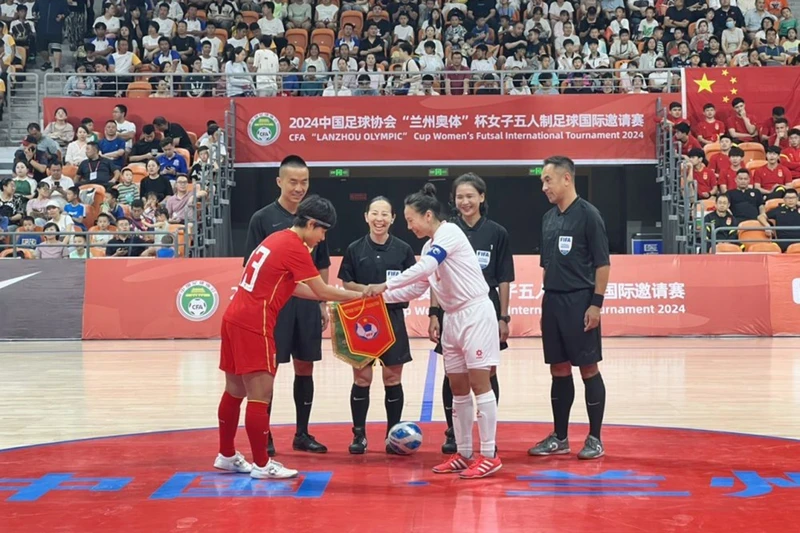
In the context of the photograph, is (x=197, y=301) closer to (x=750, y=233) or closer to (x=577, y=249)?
(x=750, y=233)

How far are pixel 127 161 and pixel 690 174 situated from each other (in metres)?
10.8

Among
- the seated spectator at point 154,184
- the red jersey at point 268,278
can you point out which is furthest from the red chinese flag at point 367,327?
the seated spectator at point 154,184

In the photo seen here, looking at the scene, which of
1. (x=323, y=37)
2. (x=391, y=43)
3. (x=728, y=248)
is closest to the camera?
(x=728, y=248)

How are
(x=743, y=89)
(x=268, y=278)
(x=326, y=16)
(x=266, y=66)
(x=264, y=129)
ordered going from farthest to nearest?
(x=326, y=16), (x=266, y=66), (x=264, y=129), (x=743, y=89), (x=268, y=278)

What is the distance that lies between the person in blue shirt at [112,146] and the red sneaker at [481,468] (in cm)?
1465

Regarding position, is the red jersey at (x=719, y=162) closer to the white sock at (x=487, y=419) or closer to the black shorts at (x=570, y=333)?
the black shorts at (x=570, y=333)

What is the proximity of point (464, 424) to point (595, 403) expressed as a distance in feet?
3.34

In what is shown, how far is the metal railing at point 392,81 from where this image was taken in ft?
65.8

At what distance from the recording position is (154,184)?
1852 cm

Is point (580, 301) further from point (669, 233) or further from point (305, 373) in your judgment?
point (669, 233)

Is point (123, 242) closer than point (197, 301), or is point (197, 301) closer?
point (197, 301)

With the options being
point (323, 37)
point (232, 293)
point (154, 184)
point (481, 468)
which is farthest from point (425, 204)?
point (323, 37)

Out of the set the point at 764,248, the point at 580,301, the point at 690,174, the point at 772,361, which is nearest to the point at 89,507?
the point at 580,301

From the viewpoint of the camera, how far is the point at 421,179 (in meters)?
23.3
